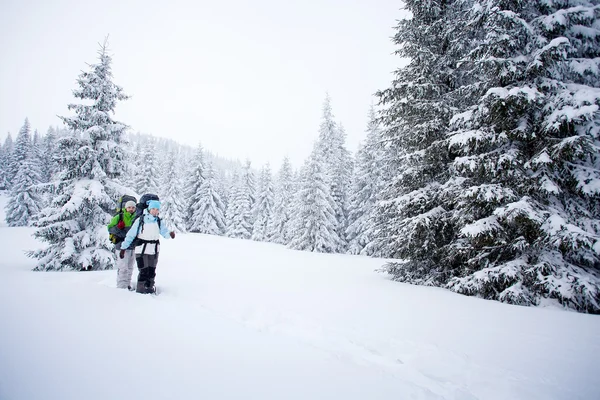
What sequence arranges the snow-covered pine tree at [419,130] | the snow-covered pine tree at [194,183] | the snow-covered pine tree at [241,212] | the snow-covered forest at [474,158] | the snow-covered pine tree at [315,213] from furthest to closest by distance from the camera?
the snow-covered pine tree at [241,212], the snow-covered pine tree at [194,183], the snow-covered pine tree at [315,213], the snow-covered pine tree at [419,130], the snow-covered forest at [474,158]

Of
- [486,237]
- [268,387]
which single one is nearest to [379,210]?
[486,237]

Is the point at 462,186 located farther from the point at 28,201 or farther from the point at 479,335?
the point at 28,201

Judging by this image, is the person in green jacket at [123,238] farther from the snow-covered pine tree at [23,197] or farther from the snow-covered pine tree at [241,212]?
the snow-covered pine tree at [23,197]

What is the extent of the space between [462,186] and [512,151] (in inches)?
64.6

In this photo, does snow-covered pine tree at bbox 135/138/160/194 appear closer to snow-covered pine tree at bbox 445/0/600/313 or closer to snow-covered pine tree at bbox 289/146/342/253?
snow-covered pine tree at bbox 289/146/342/253

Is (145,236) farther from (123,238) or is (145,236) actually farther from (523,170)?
(523,170)

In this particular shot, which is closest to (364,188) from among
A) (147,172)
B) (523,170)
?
(523,170)

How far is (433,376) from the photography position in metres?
3.50

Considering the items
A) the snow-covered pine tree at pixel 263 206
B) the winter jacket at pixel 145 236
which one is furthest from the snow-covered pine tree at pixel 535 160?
the snow-covered pine tree at pixel 263 206

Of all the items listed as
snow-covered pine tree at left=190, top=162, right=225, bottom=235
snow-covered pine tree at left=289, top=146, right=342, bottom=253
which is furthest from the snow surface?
snow-covered pine tree at left=190, top=162, right=225, bottom=235

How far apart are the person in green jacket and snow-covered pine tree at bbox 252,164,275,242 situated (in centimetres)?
3847

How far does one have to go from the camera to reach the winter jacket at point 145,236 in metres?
6.31

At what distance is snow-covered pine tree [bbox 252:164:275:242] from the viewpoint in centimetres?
4608

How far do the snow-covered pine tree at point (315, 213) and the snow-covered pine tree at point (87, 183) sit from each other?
19.8 metres
